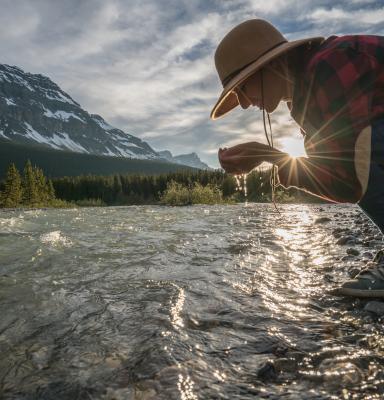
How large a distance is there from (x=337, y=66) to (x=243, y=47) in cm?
83

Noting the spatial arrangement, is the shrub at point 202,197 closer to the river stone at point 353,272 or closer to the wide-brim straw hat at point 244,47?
the river stone at point 353,272

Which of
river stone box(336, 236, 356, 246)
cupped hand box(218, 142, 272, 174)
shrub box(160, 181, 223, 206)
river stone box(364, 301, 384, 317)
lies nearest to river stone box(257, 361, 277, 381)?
river stone box(364, 301, 384, 317)

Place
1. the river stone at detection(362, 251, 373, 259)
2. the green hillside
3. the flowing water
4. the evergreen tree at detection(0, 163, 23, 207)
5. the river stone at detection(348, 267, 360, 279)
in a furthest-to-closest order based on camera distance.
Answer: the green hillside, the evergreen tree at detection(0, 163, 23, 207), the river stone at detection(362, 251, 373, 259), the river stone at detection(348, 267, 360, 279), the flowing water

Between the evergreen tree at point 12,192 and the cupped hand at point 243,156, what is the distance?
29993 millimetres

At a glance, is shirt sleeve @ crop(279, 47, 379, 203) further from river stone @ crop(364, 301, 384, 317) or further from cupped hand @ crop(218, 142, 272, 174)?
river stone @ crop(364, 301, 384, 317)

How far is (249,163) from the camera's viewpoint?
286 centimetres

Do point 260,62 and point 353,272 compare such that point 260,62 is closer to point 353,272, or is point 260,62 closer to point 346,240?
point 353,272

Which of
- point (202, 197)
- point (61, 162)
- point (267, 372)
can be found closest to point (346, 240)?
point (267, 372)

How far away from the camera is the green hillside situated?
158375mm

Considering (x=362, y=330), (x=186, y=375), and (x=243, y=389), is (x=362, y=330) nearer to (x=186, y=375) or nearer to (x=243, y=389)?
(x=243, y=389)

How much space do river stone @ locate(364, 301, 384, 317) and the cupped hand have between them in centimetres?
139

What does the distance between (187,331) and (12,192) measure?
3158 cm

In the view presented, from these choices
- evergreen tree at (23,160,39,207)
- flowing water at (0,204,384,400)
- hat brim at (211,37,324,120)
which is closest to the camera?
flowing water at (0,204,384,400)

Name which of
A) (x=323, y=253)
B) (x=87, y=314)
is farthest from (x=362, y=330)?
(x=323, y=253)
